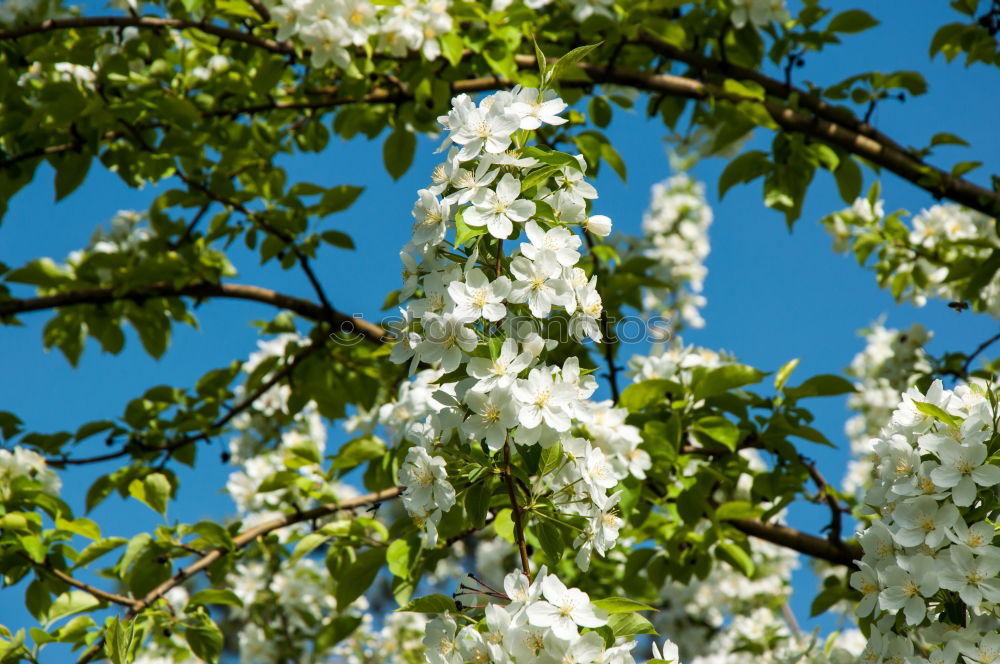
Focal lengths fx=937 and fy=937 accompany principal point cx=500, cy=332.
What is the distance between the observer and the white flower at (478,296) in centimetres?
157

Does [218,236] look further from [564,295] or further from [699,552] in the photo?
[564,295]

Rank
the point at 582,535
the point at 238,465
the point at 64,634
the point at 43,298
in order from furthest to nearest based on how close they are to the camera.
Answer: the point at 238,465 < the point at 43,298 < the point at 64,634 < the point at 582,535

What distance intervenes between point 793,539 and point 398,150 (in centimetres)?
205

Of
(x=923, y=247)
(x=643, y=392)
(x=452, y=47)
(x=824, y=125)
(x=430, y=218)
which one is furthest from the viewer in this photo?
(x=923, y=247)

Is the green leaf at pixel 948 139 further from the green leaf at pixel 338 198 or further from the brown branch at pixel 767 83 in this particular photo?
the green leaf at pixel 338 198

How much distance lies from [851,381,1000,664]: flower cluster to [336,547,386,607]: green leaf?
1.25m

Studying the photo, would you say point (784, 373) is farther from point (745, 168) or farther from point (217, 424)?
point (217, 424)

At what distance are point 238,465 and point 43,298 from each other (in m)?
1.63

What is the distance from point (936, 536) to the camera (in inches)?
68.1

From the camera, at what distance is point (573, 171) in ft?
5.70

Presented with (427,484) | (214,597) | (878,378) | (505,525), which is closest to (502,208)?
(427,484)

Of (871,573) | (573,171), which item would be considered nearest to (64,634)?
(573,171)

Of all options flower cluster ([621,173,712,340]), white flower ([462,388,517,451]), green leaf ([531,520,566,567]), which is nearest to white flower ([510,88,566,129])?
white flower ([462,388,517,451])

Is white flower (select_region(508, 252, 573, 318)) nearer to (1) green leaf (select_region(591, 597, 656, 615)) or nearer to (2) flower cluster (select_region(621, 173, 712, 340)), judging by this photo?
(1) green leaf (select_region(591, 597, 656, 615))
